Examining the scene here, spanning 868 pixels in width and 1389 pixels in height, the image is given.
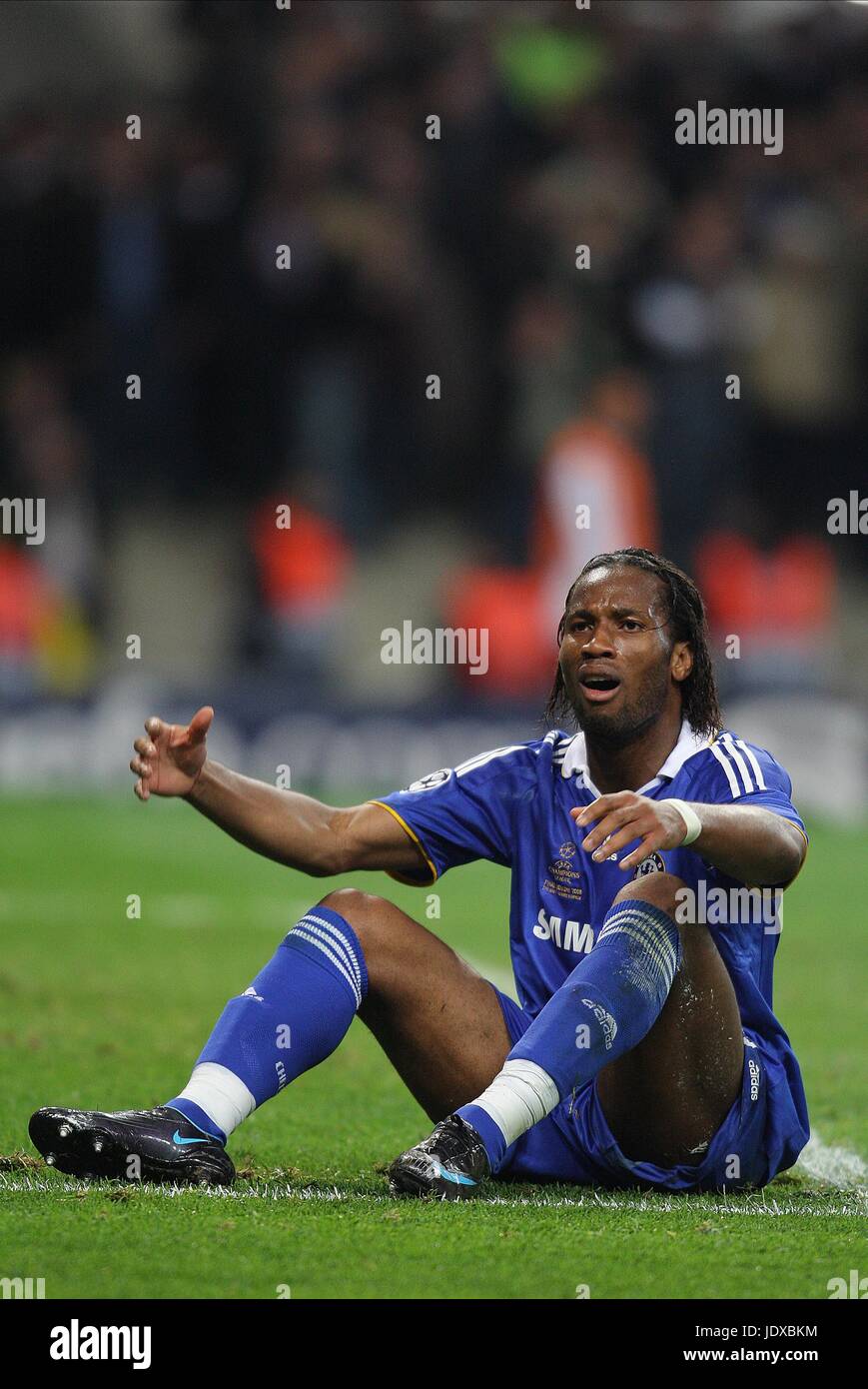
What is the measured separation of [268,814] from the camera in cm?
363

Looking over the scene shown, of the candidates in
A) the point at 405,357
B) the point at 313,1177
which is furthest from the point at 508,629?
the point at 313,1177

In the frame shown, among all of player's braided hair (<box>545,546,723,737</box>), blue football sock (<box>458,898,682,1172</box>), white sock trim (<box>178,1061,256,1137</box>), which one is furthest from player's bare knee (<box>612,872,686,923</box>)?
white sock trim (<box>178,1061,256,1137</box>)

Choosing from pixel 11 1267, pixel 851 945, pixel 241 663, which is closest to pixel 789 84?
pixel 241 663

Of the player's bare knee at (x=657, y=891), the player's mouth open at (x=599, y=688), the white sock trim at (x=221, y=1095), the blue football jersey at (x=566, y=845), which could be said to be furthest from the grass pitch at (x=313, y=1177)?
the player's mouth open at (x=599, y=688)

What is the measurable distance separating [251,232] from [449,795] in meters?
10.00

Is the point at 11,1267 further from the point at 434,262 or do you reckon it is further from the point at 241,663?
the point at 434,262

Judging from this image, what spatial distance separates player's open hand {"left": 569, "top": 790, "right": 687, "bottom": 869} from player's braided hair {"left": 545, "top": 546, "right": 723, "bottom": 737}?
63 cm

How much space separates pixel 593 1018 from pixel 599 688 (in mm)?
627

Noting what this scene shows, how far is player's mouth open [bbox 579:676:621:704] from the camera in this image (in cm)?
352

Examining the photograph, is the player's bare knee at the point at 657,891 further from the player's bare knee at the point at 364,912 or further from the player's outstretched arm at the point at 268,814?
the player's outstretched arm at the point at 268,814

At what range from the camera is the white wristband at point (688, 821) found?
10.2 ft

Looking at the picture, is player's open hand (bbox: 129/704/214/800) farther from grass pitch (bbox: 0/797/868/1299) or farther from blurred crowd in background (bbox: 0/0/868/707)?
blurred crowd in background (bbox: 0/0/868/707)

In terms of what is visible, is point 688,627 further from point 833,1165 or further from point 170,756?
point 833,1165

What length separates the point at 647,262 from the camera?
44.5 ft
